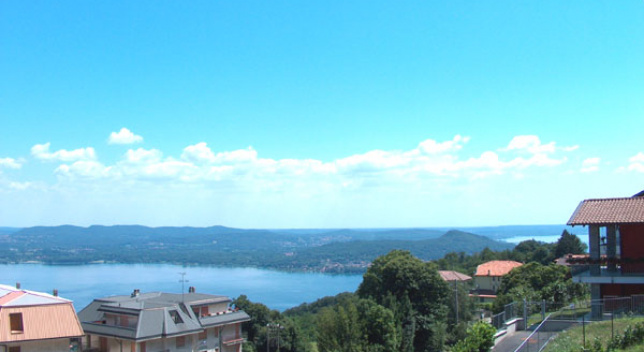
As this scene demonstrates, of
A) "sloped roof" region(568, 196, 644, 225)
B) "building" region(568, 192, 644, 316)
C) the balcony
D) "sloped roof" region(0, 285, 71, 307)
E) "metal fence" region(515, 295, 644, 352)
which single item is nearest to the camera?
"metal fence" region(515, 295, 644, 352)

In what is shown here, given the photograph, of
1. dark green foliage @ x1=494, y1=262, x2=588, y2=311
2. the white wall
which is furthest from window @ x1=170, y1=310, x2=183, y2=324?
dark green foliage @ x1=494, y1=262, x2=588, y2=311

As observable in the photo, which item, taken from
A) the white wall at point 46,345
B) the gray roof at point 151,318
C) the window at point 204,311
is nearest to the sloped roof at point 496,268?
the gray roof at point 151,318

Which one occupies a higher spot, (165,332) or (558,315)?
(558,315)

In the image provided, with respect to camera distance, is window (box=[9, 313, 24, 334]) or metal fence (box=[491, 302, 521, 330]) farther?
metal fence (box=[491, 302, 521, 330])

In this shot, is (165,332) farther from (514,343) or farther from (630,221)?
(630,221)

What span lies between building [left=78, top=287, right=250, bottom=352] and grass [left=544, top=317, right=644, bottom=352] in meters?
20.1

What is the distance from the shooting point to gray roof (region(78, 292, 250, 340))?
27938 mm

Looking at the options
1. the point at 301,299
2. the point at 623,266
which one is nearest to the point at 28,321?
the point at 623,266

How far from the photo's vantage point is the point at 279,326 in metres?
53.2

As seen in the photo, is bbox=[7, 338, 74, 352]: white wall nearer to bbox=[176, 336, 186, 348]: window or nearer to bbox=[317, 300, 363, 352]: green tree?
→ bbox=[176, 336, 186, 348]: window

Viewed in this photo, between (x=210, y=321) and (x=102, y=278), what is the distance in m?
181

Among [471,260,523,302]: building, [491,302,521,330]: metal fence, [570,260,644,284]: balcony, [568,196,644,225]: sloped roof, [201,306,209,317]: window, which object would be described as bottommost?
[471,260,523,302]: building

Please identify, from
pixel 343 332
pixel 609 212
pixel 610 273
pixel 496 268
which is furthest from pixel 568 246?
pixel 610 273

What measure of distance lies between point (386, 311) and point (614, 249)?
1431cm
